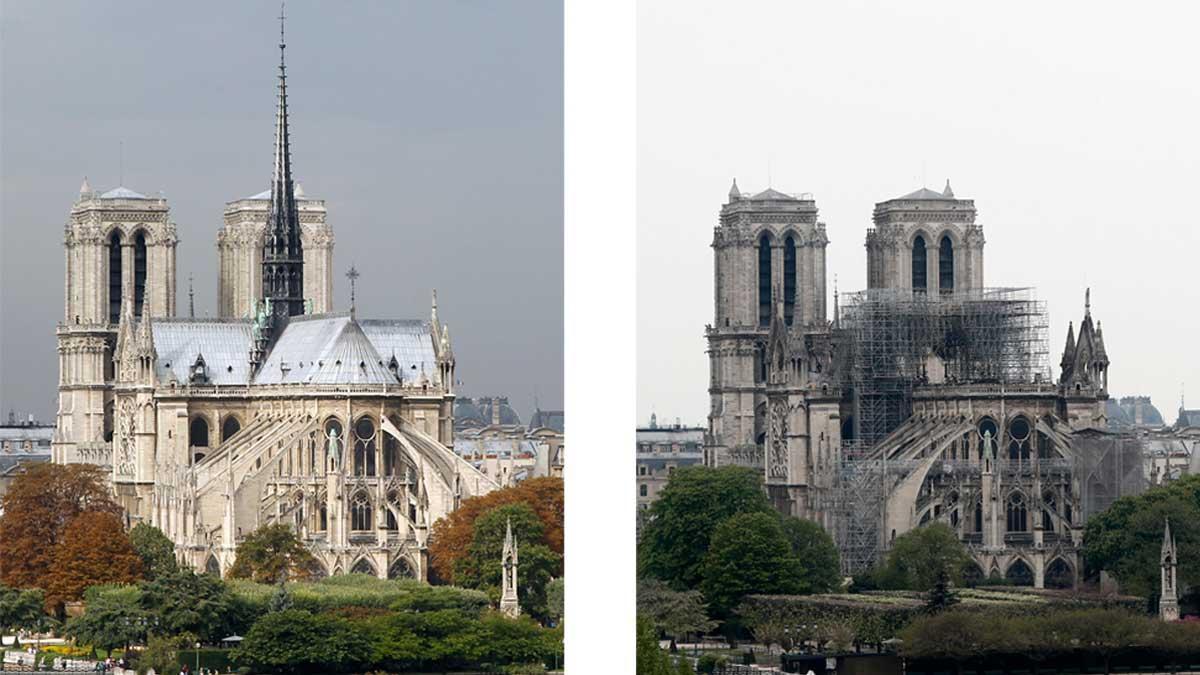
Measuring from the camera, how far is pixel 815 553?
19.1 meters

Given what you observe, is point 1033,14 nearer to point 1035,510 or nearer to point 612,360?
point 612,360

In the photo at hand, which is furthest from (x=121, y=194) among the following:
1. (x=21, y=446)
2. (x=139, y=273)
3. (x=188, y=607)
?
(x=139, y=273)

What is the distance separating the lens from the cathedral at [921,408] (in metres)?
20.0

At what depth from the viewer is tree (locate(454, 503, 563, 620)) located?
14445mm

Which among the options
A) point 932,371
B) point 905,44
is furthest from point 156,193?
point 932,371

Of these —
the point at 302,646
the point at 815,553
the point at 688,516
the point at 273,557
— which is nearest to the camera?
the point at 302,646

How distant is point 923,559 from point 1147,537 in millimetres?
2395

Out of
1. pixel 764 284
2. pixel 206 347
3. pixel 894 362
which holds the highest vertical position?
pixel 764 284

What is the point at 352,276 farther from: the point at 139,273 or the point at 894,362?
the point at 894,362

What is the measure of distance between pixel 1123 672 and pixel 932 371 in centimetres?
972

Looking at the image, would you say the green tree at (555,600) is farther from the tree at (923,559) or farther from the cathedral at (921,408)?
the tree at (923,559)

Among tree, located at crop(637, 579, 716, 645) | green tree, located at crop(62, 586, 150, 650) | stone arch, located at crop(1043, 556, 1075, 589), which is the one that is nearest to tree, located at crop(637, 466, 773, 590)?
tree, located at crop(637, 579, 716, 645)

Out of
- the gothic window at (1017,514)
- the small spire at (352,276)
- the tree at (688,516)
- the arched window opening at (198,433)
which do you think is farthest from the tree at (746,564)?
the small spire at (352,276)

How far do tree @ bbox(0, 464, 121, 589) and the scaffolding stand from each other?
7.21 meters
